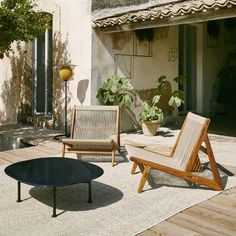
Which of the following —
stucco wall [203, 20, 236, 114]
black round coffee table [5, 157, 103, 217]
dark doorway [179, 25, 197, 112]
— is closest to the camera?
black round coffee table [5, 157, 103, 217]

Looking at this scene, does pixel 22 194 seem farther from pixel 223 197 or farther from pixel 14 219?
pixel 223 197

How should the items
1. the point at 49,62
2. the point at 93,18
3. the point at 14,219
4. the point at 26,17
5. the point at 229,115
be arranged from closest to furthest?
the point at 14,219 < the point at 26,17 < the point at 93,18 < the point at 49,62 < the point at 229,115

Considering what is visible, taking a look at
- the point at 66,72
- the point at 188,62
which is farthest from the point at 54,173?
the point at 188,62

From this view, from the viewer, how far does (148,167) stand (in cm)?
452

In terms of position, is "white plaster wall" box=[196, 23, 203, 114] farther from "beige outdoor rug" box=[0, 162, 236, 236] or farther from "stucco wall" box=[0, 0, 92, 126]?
"beige outdoor rug" box=[0, 162, 236, 236]

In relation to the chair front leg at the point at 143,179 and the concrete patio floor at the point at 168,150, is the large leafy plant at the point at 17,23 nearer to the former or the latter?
the concrete patio floor at the point at 168,150

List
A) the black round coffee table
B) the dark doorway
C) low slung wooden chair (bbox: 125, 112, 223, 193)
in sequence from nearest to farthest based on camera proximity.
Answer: the black round coffee table
low slung wooden chair (bbox: 125, 112, 223, 193)
the dark doorway

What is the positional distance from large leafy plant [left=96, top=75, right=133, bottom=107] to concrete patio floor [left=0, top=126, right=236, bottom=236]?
881 mm

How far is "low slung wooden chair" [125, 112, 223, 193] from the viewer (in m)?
4.50

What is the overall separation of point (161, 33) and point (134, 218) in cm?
734

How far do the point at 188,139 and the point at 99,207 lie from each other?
1.53 m

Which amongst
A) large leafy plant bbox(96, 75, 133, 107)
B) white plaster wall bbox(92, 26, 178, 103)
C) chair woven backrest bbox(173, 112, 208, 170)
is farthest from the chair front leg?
white plaster wall bbox(92, 26, 178, 103)

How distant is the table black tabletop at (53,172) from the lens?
387 centimetres

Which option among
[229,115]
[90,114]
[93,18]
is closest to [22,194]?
[90,114]
